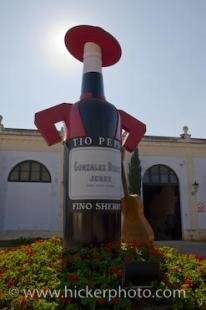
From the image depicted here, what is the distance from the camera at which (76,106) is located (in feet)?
22.7

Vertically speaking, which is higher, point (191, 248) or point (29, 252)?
point (29, 252)

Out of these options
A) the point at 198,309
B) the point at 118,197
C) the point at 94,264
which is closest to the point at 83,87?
the point at 118,197

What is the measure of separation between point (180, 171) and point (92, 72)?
17527 millimetres

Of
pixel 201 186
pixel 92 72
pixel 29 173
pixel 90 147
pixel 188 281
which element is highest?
pixel 29 173

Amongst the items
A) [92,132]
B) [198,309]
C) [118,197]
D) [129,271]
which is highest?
[92,132]

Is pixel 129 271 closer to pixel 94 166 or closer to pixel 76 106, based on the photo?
pixel 94 166

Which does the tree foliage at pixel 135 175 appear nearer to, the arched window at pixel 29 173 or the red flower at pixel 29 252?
the arched window at pixel 29 173

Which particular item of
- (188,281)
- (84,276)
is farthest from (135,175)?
(84,276)

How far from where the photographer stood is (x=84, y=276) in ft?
16.4

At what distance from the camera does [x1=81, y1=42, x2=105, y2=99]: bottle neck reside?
7120mm

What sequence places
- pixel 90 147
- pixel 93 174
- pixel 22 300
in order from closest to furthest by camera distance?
pixel 22 300, pixel 93 174, pixel 90 147

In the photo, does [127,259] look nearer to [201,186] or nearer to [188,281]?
[188,281]

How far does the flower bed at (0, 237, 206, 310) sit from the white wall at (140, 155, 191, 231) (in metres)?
17.0

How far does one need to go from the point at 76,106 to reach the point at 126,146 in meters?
1.53
